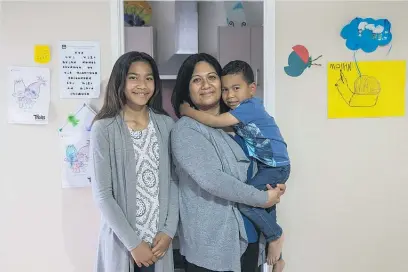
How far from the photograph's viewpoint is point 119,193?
1.37 metres

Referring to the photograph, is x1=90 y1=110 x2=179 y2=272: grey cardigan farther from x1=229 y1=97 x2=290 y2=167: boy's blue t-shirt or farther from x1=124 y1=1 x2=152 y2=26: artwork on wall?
x1=124 y1=1 x2=152 y2=26: artwork on wall

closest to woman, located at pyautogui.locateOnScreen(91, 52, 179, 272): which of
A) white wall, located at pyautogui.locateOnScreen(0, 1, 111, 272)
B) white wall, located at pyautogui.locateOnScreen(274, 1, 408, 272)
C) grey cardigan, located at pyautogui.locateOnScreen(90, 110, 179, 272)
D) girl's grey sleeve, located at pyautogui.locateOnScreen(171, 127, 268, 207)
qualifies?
grey cardigan, located at pyautogui.locateOnScreen(90, 110, 179, 272)

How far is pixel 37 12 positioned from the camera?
173 centimetres

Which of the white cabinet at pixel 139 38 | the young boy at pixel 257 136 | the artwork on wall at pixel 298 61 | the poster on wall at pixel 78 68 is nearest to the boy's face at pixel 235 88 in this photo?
the young boy at pixel 257 136

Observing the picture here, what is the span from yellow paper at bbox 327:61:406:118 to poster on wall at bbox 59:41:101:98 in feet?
3.73

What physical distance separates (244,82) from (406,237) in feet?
4.01

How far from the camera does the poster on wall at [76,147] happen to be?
69.1 inches

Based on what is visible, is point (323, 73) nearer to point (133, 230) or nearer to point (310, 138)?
point (310, 138)

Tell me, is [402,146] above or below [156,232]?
above

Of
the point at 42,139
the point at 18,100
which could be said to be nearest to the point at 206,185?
the point at 42,139

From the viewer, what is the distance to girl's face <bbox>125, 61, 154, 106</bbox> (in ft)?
4.63

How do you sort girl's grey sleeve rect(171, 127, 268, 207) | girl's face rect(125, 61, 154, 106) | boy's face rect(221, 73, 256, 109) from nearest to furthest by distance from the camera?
girl's grey sleeve rect(171, 127, 268, 207) < girl's face rect(125, 61, 154, 106) < boy's face rect(221, 73, 256, 109)

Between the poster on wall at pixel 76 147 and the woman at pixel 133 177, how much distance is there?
0.37 metres

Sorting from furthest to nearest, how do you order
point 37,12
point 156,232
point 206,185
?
point 37,12 < point 156,232 < point 206,185
